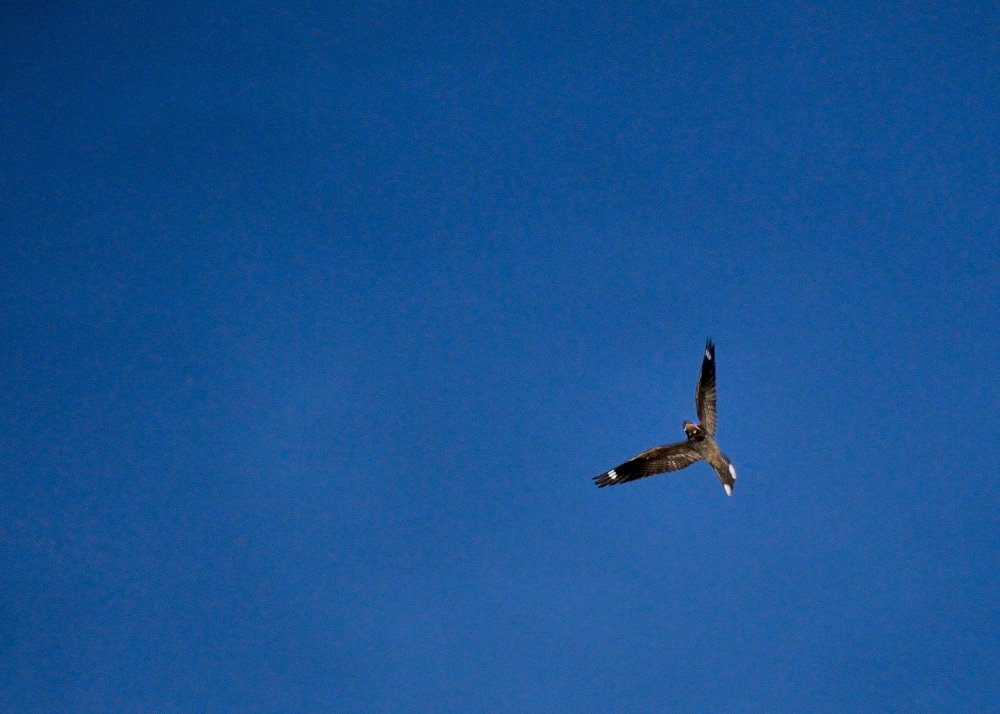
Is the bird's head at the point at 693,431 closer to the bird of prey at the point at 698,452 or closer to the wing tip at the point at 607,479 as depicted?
the bird of prey at the point at 698,452

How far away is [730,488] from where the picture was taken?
1673 cm

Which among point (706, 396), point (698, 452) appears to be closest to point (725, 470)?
point (698, 452)

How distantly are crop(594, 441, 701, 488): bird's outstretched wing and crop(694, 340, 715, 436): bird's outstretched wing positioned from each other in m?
0.67

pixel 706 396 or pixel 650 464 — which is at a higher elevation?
pixel 706 396

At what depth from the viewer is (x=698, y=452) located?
17172 millimetres

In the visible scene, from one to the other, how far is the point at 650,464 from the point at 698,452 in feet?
3.44

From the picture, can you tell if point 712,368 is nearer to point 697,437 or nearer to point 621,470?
point 697,437

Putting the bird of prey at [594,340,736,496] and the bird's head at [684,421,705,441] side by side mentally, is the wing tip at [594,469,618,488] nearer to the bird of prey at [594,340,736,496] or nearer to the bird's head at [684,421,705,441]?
the bird of prey at [594,340,736,496]

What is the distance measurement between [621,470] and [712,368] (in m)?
2.78

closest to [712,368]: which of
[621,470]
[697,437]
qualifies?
[697,437]

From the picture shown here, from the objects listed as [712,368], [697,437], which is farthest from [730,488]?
[712,368]

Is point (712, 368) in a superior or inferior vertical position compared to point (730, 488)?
superior

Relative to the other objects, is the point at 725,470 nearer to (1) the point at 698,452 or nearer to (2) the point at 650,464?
(1) the point at 698,452

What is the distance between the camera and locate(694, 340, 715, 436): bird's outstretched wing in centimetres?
1684
